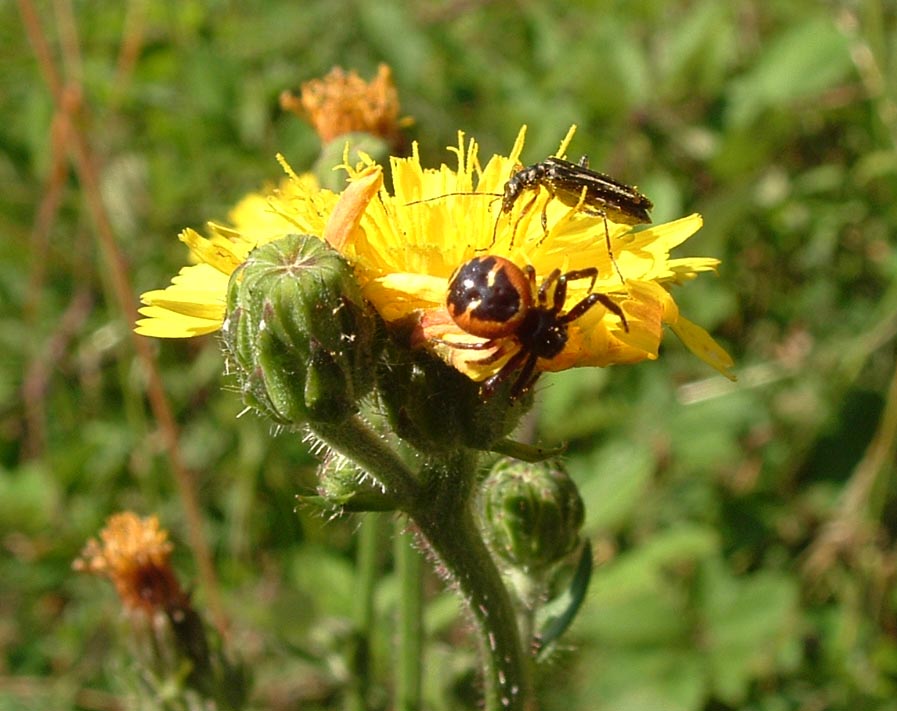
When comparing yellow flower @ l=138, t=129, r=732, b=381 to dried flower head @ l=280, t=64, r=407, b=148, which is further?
dried flower head @ l=280, t=64, r=407, b=148

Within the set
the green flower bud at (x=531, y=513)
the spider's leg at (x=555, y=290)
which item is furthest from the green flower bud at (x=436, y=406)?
the green flower bud at (x=531, y=513)

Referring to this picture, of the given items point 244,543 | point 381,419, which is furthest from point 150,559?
point 244,543

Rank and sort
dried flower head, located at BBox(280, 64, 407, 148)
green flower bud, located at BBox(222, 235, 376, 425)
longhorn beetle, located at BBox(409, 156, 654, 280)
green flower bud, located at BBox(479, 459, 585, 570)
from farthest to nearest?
1. dried flower head, located at BBox(280, 64, 407, 148)
2. green flower bud, located at BBox(479, 459, 585, 570)
3. longhorn beetle, located at BBox(409, 156, 654, 280)
4. green flower bud, located at BBox(222, 235, 376, 425)

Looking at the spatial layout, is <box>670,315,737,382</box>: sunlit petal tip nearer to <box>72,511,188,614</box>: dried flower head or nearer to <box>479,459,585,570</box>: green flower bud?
<box>479,459,585,570</box>: green flower bud

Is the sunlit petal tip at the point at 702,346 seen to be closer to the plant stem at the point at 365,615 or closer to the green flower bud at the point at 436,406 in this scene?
the green flower bud at the point at 436,406

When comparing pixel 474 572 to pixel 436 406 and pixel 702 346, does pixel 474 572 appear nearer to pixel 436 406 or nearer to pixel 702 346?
pixel 436 406

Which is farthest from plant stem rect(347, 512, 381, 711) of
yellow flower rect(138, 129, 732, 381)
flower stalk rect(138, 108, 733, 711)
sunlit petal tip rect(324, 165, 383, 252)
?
sunlit petal tip rect(324, 165, 383, 252)
